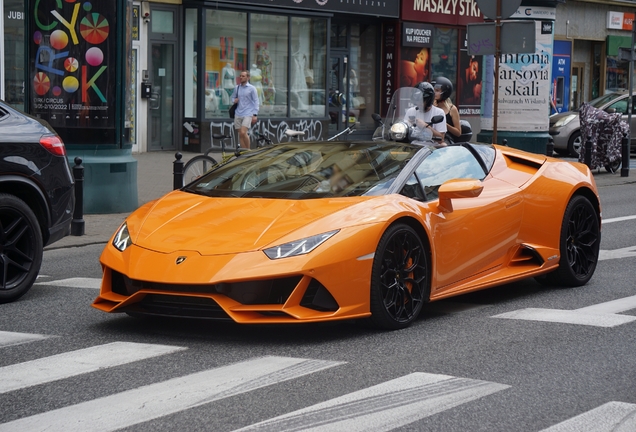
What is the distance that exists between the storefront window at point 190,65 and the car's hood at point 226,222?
18.7 m

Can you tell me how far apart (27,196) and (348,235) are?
117 inches

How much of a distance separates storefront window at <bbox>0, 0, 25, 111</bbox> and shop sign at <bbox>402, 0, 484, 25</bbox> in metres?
12.5

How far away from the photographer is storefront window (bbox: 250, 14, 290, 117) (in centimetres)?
2734

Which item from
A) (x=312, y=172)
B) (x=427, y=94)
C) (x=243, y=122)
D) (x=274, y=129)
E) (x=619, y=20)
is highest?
(x=619, y=20)

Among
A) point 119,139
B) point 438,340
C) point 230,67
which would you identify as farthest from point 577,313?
point 230,67

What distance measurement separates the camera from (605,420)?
4.87 m

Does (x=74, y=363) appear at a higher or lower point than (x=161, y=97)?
lower

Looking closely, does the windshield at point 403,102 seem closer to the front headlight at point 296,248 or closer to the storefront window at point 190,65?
the front headlight at point 296,248

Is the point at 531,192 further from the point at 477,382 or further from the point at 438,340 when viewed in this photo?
the point at 477,382

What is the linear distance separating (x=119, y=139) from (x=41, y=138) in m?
5.95

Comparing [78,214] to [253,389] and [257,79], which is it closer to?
[253,389]

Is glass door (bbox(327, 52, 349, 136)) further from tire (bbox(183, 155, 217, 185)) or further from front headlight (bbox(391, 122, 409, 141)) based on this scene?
front headlight (bbox(391, 122, 409, 141))

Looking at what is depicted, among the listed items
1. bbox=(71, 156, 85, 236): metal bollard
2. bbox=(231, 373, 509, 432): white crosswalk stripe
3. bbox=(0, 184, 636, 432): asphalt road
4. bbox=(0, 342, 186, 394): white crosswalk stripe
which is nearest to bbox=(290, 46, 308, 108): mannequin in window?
bbox=(71, 156, 85, 236): metal bollard

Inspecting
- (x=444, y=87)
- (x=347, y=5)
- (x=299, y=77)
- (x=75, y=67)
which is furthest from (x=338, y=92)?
(x=444, y=87)
